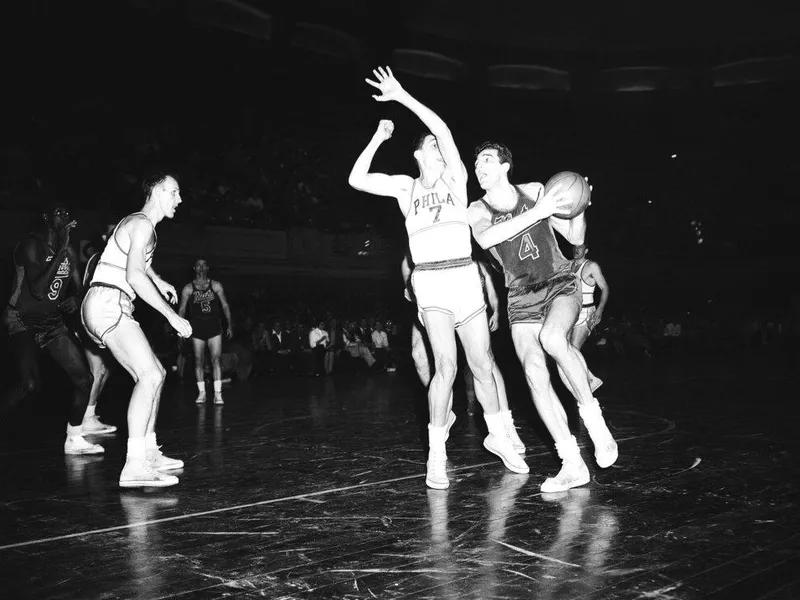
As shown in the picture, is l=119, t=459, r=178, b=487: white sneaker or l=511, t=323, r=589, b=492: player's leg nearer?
l=511, t=323, r=589, b=492: player's leg

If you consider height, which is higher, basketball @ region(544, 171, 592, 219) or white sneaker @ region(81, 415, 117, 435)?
basketball @ region(544, 171, 592, 219)

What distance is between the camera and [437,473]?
4.66 meters

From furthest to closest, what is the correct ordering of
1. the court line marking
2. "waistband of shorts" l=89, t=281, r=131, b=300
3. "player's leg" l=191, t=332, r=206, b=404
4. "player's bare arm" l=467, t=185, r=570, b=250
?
"player's leg" l=191, t=332, r=206, b=404
"waistband of shorts" l=89, t=281, r=131, b=300
"player's bare arm" l=467, t=185, r=570, b=250
the court line marking

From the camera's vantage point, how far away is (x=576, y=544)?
11.0 feet

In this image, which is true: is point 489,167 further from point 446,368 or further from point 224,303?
point 224,303

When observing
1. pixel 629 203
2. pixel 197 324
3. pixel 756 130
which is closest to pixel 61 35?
pixel 197 324

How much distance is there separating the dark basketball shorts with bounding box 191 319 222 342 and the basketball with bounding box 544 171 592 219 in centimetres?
677

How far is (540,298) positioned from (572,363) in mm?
471

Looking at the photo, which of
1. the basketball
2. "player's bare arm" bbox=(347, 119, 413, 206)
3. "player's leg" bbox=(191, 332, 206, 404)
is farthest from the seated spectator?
the basketball

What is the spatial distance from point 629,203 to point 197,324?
24.7m

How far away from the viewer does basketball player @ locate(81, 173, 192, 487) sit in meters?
4.83

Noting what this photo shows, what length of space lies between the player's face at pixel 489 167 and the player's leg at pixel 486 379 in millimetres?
857

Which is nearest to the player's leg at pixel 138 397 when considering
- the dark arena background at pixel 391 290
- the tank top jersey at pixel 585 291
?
the dark arena background at pixel 391 290

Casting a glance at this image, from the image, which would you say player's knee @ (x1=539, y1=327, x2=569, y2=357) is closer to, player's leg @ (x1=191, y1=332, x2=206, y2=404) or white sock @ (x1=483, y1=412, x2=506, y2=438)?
white sock @ (x1=483, y1=412, x2=506, y2=438)
